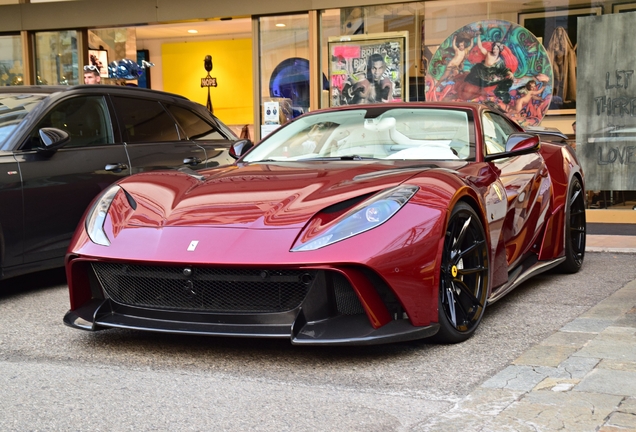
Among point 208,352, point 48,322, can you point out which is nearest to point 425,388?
point 208,352

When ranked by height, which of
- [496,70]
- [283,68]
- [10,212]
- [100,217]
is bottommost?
[10,212]

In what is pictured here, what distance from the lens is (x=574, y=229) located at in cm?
646

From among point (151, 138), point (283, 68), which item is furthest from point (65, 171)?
point (283, 68)

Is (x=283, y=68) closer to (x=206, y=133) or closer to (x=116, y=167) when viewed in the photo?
(x=206, y=133)

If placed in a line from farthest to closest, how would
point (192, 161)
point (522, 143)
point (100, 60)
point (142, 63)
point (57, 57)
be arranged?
1. point (142, 63)
2. point (100, 60)
3. point (57, 57)
4. point (192, 161)
5. point (522, 143)

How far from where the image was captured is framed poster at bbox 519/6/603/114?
10062 millimetres

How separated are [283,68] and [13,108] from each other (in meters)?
5.66

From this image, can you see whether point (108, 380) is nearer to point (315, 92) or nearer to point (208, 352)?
point (208, 352)

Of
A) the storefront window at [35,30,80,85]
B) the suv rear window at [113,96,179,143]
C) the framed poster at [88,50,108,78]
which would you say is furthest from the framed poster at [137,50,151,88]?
the suv rear window at [113,96,179,143]

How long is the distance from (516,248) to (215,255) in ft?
6.94

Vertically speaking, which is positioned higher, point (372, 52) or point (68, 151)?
point (372, 52)

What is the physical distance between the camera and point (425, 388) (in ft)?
11.5

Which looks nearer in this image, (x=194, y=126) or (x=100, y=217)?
(x=100, y=217)

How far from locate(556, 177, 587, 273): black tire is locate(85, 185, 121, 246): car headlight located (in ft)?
10.8
